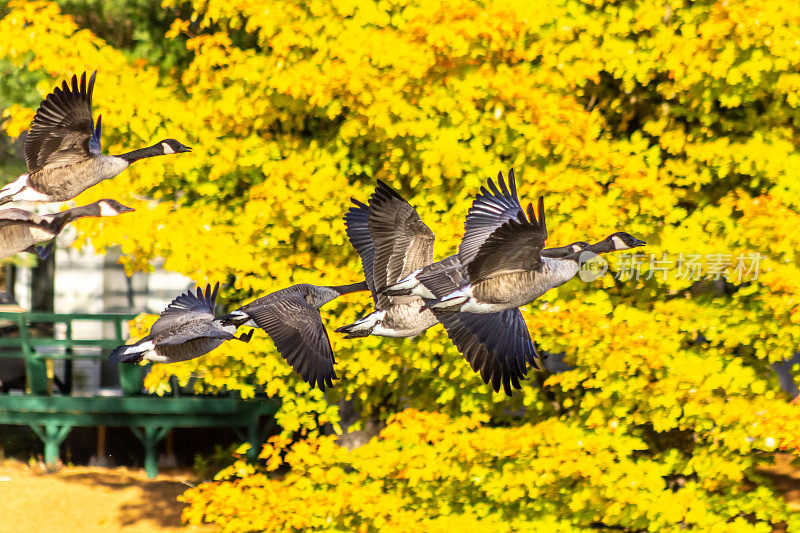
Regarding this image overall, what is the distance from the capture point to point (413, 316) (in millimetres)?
5918

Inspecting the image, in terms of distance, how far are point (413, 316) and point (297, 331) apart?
648 mm

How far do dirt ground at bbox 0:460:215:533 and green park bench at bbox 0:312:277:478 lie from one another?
384mm

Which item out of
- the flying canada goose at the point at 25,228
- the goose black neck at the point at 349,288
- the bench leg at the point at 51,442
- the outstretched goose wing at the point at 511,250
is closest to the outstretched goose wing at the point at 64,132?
the flying canada goose at the point at 25,228

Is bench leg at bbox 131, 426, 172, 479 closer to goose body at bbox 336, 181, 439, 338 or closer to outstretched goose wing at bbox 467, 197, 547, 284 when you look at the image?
goose body at bbox 336, 181, 439, 338

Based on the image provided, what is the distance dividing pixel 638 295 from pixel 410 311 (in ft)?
16.9

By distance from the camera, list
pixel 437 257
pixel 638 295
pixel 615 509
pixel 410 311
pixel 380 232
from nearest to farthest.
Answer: pixel 410 311
pixel 380 232
pixel 437 257
pixel 615 509
pixel 638 295

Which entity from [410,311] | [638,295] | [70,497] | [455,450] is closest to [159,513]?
[70,497]

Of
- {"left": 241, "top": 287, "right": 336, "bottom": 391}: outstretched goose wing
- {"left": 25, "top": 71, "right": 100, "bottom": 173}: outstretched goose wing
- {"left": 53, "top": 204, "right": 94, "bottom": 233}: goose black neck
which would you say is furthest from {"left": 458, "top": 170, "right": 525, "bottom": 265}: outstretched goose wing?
{"left": 25, "top": 71, "right": 100, "bottom": 173}: outstretched goose wing

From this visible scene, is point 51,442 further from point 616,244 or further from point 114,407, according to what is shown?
point 616,244

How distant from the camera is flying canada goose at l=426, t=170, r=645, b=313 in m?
5.31

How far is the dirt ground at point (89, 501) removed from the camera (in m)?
15.6

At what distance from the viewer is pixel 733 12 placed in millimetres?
9219

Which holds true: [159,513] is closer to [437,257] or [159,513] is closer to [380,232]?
[437,257]

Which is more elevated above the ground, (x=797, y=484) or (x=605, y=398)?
(x=605, y=398)
